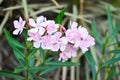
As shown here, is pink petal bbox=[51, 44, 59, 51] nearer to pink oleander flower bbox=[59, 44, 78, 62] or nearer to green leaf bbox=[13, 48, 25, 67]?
pink oleander flower bbox=[59, 44, 78, 62]

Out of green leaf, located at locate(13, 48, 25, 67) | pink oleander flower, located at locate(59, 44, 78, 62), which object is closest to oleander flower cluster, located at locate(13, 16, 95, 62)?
pink oleander flower, located at locate(59, 44, 78, 62)

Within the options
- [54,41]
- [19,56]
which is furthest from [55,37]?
[19,56]

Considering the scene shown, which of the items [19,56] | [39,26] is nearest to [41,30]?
[39,26]

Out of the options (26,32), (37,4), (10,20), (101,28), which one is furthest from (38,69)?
(101,28)

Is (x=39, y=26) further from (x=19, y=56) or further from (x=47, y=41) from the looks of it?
(x=19, y=56)

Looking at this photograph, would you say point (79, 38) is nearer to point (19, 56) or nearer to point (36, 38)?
point (36, 38)

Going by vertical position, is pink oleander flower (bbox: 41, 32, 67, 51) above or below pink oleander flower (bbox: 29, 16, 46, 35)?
below

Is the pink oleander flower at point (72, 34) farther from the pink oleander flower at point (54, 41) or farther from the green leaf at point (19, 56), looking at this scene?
the green leaf at point (19, 56)

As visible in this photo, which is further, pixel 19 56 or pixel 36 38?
pixel 19 56

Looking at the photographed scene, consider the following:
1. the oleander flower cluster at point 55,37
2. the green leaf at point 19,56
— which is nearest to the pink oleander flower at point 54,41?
the oleander flower cluster at point 55,37

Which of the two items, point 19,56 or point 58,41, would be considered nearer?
point 58,41

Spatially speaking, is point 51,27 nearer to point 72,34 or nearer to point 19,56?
point 72,34
